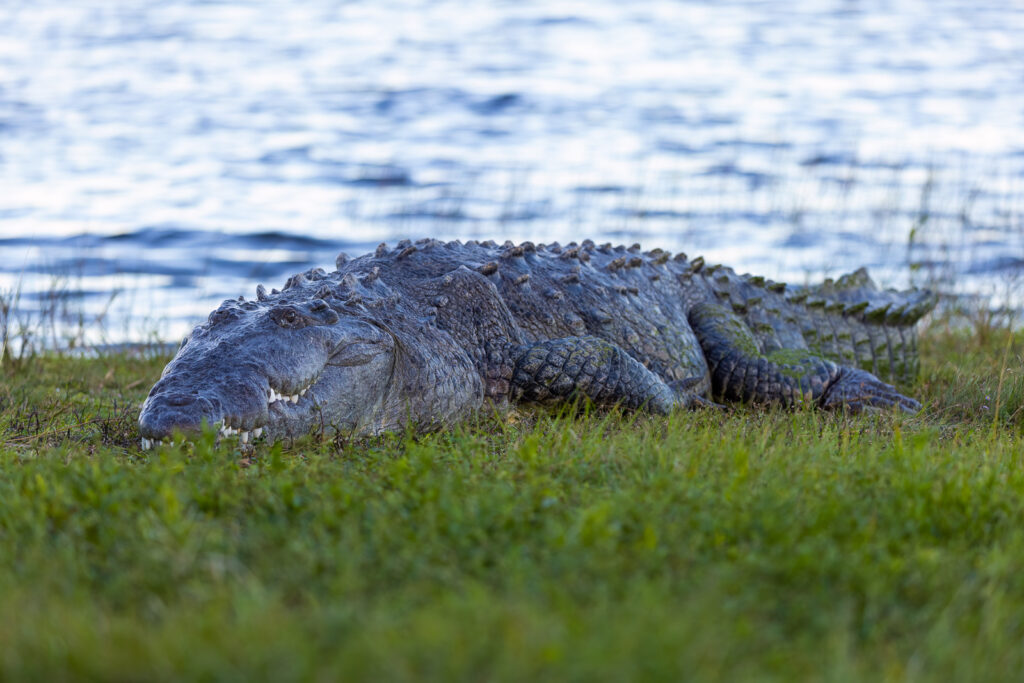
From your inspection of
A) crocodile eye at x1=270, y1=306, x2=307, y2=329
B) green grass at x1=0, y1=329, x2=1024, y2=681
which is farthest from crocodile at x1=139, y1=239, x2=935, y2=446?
green grass at x1=0, y1=329, x2=1024, y2=681

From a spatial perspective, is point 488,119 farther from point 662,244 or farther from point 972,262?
point 972,262

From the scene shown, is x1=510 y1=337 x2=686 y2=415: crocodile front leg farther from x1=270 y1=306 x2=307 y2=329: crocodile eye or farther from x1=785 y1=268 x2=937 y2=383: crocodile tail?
x1=785 y1=268 x2=937 y2=383: crocodile tail

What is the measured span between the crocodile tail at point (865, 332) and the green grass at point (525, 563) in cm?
325

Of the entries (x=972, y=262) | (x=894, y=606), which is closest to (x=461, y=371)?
(x=894, y=606)

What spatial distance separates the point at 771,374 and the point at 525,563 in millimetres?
4034

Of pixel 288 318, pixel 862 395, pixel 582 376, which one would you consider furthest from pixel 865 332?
pixel 288 318

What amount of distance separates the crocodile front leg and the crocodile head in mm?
773

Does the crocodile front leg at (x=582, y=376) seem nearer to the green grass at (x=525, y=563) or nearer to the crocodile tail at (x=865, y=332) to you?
the green grass at (x=525, y=563)

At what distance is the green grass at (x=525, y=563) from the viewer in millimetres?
1848

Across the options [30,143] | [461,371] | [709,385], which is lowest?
[709,385]

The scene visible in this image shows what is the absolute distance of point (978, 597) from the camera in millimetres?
2373

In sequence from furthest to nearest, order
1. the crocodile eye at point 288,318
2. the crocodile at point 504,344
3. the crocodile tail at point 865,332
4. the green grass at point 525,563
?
the crocodile tail at point 865,332
the crocodile eye at point 288,318
the crocodile at point 504,344
the green grass at point 525,563

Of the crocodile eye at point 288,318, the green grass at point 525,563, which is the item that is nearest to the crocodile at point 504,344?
the crocodile eye at point 288,318

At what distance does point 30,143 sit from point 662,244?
1195 centimetres
